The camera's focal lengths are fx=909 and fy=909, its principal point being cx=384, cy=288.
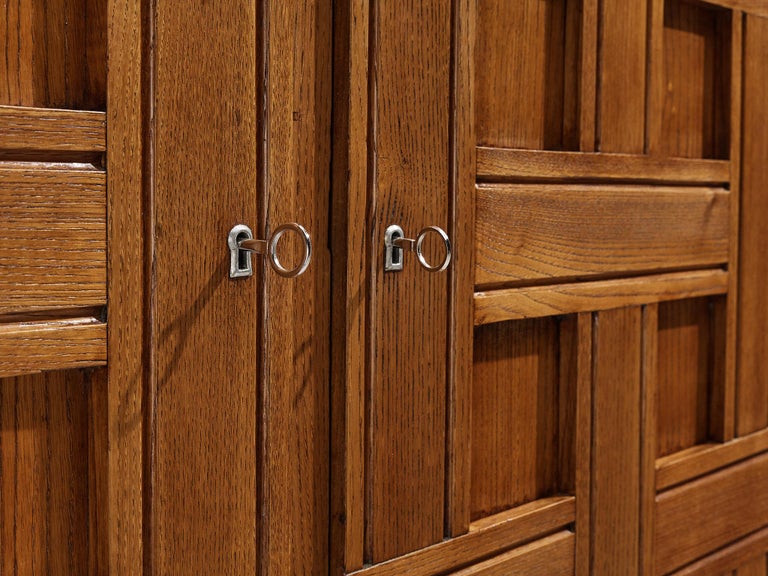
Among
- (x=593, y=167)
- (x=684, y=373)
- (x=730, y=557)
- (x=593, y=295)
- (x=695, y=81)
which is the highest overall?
(x=695, y=81)

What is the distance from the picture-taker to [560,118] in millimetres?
872

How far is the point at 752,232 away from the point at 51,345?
33.3 inches

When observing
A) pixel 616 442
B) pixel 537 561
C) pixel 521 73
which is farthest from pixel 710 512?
pixel 521 73

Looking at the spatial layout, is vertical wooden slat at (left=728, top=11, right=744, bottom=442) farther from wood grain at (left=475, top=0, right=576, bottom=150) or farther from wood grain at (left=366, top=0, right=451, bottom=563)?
wood grain at (left=366, top=0, right=451, bottom=563)

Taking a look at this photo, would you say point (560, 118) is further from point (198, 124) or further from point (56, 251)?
point (56, 251)

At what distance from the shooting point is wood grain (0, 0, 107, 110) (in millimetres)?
536

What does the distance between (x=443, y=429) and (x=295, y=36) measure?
→ 337mm

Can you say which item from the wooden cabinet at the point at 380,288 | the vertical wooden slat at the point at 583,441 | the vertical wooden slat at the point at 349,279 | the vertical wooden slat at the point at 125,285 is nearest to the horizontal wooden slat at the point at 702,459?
the wooden cabinet at the point at 380,288

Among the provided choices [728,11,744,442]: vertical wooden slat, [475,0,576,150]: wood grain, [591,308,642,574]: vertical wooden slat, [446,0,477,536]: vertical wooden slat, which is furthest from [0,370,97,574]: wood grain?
[728,11,744,442]: vertical wooden slat

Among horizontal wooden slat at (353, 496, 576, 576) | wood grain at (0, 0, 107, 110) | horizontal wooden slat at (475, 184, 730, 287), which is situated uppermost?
wood grain at (0, 0, 107, 110)

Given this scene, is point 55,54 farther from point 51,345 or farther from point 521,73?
point 521,73

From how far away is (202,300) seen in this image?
1.99 feet

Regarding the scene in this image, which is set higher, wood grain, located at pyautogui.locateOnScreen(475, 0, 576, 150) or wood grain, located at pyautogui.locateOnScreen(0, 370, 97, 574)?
wood grain, located at pyautogui.locateOnScreen(475, 0, 576, 150)

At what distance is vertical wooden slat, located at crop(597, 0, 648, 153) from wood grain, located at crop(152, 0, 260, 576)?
40 cm
